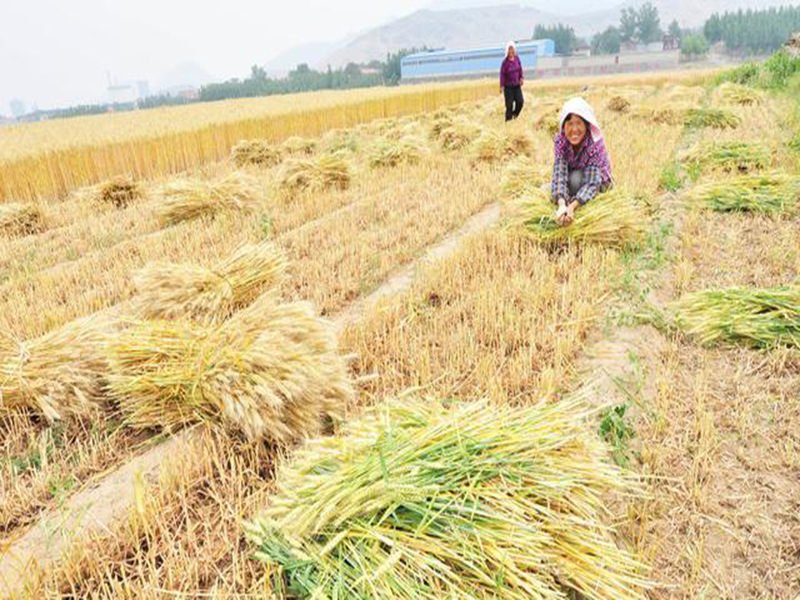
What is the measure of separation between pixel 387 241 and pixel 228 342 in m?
2.54

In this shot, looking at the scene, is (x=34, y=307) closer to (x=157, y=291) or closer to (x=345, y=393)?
(x=157, y=291)

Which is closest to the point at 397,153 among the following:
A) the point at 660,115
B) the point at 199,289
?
the point at 199,289

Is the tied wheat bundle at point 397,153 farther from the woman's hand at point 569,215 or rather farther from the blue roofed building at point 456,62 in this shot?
the blue roofed building at point 456,62

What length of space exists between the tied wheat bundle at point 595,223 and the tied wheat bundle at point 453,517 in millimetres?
2630

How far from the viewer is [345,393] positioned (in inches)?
92.1

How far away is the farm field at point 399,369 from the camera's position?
165cm

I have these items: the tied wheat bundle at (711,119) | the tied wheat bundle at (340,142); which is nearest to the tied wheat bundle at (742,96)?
the tied wheat bundle at (711,119)

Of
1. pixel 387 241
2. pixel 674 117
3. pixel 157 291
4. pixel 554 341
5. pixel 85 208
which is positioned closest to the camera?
pixel 554 341

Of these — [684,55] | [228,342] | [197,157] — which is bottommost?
[228,342]

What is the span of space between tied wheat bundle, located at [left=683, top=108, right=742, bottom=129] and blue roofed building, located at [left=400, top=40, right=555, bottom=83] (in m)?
70.2

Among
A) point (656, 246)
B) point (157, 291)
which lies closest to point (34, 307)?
point (157, 291)

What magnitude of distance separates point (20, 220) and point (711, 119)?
10.8 m

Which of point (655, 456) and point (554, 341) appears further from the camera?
point (554, 341)

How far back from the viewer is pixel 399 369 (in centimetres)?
274
